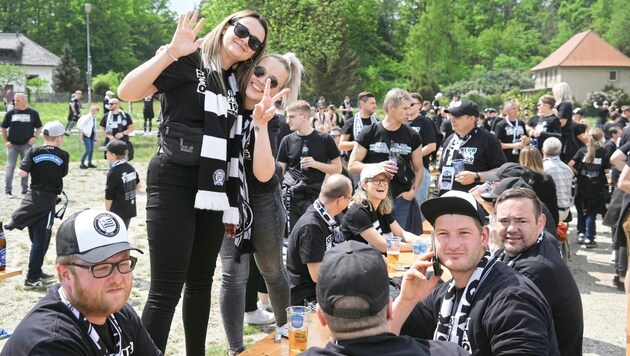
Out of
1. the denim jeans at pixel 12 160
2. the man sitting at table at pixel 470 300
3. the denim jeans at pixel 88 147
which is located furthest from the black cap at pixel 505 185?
the denim jeans at pixel 88 147

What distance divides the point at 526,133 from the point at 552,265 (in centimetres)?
1015

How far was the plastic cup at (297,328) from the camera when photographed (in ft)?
9.93

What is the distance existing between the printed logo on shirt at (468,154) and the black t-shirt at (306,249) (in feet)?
9.18

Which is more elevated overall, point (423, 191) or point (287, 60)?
point (287, 60)

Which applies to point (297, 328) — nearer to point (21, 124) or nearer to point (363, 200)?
point (363, 200)

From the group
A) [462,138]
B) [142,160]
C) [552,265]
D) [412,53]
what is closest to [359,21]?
[412,53]

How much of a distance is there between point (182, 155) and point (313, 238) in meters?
1.74

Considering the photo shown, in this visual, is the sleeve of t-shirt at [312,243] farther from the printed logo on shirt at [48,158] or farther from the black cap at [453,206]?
the printed logo on shirt at [48,158]

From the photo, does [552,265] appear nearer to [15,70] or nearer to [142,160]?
[142,160]

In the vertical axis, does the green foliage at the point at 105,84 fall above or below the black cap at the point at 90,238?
above

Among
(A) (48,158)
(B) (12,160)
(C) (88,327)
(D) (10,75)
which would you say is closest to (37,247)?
(A) (48,158)

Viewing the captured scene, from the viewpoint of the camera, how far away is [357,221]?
5336 mm

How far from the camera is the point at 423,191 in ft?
30.4

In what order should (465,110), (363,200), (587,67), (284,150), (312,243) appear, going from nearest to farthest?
(312,243), (363,200), (465,110), (284,150), (587,67)
